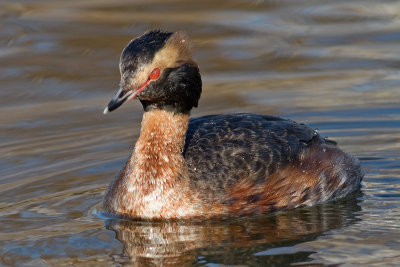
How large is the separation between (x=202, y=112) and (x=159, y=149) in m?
3.96

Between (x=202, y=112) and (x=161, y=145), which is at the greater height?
(x=161, y=145)

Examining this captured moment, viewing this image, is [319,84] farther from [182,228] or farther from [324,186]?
[182,228]

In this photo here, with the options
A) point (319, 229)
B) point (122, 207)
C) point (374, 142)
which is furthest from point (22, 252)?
point (374, 142)

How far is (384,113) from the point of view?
517 inches

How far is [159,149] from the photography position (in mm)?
9984

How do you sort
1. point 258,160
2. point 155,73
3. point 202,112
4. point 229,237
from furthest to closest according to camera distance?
1. point 202,112
2. point 258,160
3. point 155,73
4. point 229,237

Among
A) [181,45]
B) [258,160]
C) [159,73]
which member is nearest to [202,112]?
[258,160]

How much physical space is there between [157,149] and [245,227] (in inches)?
51.8

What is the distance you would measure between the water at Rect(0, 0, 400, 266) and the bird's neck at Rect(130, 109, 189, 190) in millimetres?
564

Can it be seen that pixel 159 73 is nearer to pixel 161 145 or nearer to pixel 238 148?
pixel 161 145

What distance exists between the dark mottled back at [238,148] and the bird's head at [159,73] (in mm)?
510

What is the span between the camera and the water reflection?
8617mm

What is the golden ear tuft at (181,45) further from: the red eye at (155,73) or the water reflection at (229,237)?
the water reflection at (229,237)

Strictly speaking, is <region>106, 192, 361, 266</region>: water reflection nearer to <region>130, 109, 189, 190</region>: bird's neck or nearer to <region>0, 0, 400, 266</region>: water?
<region>0, 0, 400, 266</region>: water
